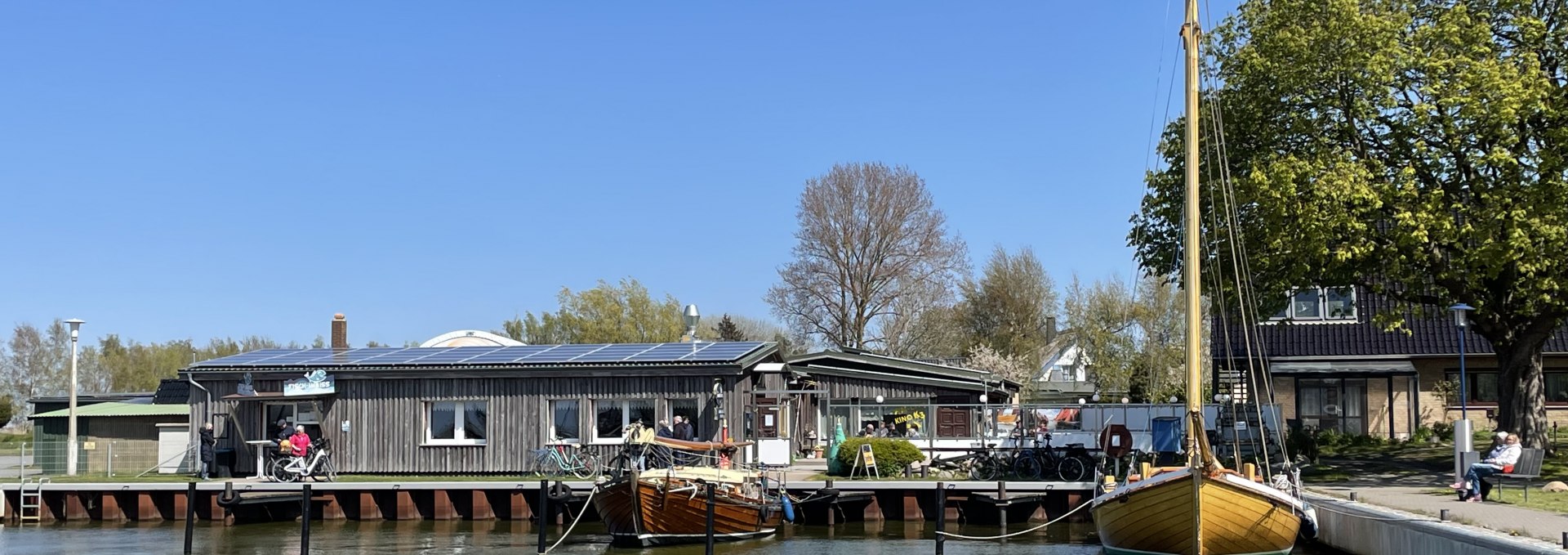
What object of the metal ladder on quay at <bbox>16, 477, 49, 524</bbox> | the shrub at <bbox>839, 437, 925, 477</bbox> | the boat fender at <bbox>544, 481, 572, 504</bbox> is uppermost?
the shrub at <bbox>839, 437, 925, 477</bbox>

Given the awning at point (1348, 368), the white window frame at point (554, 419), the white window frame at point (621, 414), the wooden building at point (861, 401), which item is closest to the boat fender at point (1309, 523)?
the wooden building at point (861, 401)

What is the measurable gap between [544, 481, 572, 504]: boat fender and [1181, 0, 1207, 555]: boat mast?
1139 centimetres

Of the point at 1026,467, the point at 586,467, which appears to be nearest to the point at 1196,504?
the point at 1026,467

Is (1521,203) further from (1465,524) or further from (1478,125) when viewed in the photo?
(1465,524)

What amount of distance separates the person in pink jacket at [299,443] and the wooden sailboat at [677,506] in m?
9.54

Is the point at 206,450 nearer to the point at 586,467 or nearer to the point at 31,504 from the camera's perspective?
the point at 31,504

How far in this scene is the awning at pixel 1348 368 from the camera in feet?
130

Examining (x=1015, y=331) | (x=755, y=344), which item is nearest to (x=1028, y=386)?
(x=1015, y=331)

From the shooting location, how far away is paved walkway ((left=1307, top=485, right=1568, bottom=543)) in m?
16.8

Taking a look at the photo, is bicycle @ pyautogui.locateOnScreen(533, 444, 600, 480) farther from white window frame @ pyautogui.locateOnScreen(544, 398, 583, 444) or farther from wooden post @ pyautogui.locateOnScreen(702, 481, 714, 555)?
wooden post @ pyautogui.locateOnScreen(702, 481, 714, 555)

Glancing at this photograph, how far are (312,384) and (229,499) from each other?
5.36 meters

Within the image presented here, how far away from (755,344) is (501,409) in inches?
236

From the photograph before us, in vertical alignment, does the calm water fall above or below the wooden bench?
below

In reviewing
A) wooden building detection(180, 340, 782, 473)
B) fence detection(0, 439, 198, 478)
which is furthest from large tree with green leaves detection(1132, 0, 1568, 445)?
fence detection(0, 439, 198, 478)
